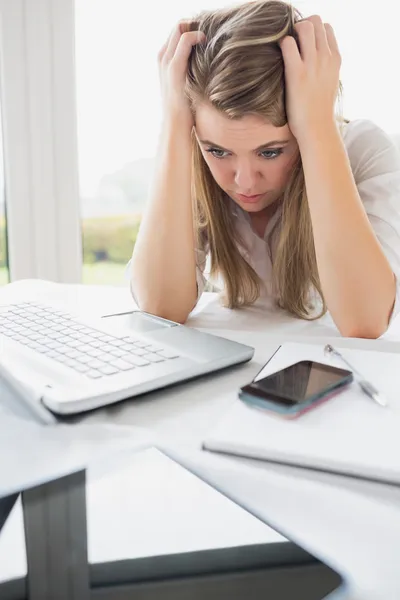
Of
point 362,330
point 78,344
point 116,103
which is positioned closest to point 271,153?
point 362,330

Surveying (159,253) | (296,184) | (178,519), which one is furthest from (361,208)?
(178,519)

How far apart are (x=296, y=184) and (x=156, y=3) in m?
1.11

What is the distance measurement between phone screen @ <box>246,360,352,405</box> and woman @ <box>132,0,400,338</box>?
11.7 inches

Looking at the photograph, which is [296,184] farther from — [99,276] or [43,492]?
[99,276]

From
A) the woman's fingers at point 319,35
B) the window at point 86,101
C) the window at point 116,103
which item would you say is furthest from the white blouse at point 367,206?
the window at point 116,103

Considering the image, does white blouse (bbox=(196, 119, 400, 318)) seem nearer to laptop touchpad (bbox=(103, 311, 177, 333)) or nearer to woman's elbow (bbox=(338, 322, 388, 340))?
woman's elbow (bbox=(338, 322, 388, 340))

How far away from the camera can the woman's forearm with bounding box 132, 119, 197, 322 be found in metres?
0.89

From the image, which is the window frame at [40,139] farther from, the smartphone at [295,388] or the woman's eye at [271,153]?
the smartphone at [295,388]

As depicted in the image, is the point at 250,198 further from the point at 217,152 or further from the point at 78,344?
the point at 78,344

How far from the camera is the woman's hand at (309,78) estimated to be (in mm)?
800

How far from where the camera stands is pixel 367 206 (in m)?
0.94

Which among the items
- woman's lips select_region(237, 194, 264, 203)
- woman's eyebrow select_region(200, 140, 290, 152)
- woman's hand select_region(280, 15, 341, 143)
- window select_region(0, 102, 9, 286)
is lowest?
window select_region(0, 102, 9, 286)

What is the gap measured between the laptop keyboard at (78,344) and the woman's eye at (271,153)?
37 cm

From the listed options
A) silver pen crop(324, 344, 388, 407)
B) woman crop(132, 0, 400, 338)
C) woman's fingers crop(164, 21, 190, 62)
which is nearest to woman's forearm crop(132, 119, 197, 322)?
woman crop(132, 0, 400, 338)
